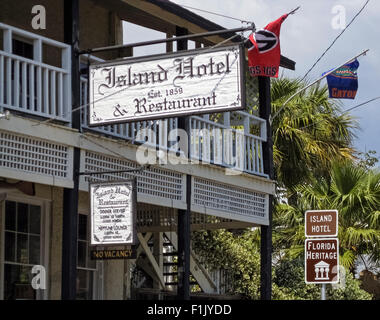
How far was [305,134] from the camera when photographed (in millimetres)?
23766

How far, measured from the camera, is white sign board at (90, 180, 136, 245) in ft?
43.4

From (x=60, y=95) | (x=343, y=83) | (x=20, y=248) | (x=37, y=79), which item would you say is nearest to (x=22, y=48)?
(x=60, y=95)

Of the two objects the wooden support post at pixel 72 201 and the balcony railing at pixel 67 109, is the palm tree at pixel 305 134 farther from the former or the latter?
the wooden support post at pixel 72 201

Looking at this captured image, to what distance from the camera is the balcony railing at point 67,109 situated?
1292cm

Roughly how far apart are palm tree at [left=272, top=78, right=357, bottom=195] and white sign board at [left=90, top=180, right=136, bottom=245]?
368 inches

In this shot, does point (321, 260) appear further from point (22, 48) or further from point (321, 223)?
point (22, 48)

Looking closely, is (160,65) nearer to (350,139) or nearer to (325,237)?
(325,237)

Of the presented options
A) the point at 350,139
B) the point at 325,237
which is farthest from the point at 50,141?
the point at 350,139

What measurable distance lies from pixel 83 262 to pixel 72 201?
3740 mm

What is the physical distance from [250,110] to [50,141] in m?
6.47

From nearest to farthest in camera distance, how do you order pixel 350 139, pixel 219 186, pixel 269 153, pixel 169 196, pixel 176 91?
1. pixel 176 91
2. pixel 169 196
3. pixel 219 186
4. pixel 269 153
5. pixel 350 139

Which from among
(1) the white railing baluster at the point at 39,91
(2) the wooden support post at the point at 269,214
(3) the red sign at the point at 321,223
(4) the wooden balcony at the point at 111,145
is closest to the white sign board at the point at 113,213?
(4) the wooden balcony at the point at 111,145

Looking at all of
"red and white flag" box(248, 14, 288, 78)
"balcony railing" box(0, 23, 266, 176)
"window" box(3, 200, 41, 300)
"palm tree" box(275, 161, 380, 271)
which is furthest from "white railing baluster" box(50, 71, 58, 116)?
"palm tree" box(275, 161, 380, 271)

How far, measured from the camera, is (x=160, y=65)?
1291 cm
